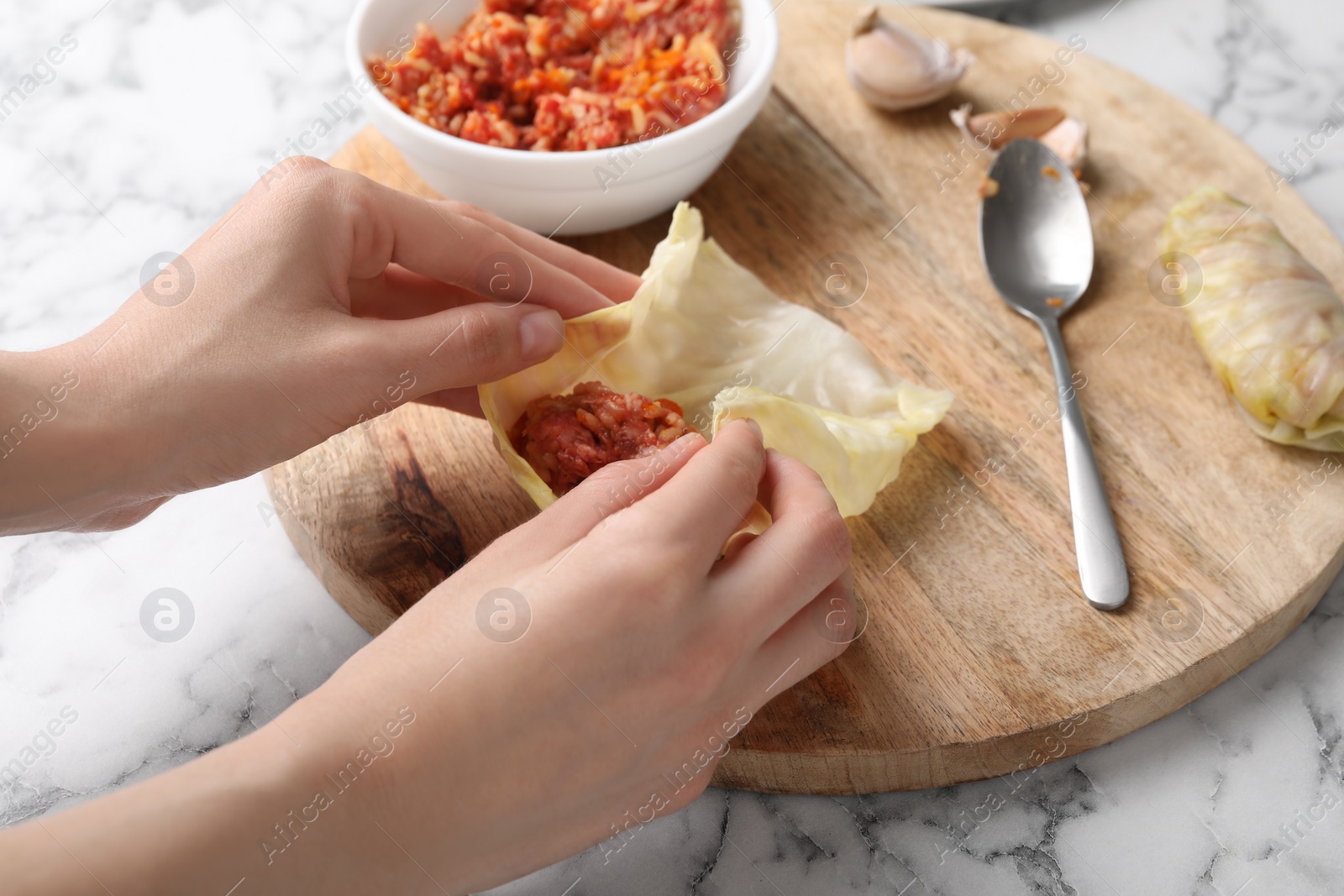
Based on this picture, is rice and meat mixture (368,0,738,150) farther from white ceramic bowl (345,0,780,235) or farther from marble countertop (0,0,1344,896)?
marble countertop (0,0,1344,896)

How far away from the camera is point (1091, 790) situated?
5.63 ft

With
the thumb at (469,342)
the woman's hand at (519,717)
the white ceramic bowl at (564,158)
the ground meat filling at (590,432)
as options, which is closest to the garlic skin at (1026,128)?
the white ceramic bowl at (564,158)

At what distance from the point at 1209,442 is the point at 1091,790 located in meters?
0.74

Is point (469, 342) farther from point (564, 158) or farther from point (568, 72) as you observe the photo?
point (568, 72)

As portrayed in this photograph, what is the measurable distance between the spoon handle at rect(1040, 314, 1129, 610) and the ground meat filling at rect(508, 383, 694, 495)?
0.71 meters

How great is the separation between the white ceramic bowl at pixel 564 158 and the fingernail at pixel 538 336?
458 mm

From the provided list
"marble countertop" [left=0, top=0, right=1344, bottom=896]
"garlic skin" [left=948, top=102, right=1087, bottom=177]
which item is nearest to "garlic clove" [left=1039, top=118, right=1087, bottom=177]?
"garlic skin" [left=948, top=102, right=1087, bottom=177]

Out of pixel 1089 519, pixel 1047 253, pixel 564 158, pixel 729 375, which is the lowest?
pixel 1089 519

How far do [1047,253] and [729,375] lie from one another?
77cm

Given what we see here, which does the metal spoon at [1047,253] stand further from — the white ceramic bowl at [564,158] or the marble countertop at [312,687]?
the white ceramic bowl at [564,158]

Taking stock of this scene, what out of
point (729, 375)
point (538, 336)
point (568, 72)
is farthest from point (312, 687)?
point (568, 72)

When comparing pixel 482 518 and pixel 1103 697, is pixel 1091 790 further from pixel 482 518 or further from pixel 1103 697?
pixel 482 518

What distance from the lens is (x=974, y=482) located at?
2004 mm

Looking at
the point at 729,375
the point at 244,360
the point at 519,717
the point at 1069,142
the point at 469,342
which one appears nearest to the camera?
the point at 519,717
